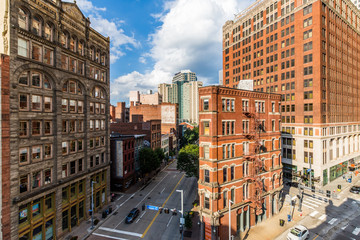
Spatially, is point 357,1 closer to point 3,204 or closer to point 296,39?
point 296,39

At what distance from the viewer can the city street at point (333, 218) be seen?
2788cm

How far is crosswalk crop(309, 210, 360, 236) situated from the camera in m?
29.0

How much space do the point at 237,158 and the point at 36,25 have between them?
3375 cm

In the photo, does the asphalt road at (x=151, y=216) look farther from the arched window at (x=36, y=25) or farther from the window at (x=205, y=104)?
the arched window at (x=36, y=25)

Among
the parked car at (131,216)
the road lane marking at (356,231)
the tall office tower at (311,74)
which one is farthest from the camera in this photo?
the tall office tower at (311,74)

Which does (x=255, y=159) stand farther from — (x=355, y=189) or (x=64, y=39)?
(x=355, y=189)

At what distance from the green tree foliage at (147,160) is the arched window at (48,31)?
33.0 m

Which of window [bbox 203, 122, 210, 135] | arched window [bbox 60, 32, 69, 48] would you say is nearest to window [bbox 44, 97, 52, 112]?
arched window [bbox 60, 32, 69, 48]

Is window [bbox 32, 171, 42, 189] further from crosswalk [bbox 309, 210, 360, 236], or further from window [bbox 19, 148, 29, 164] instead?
crosswalk [bbox 309, 210, 360, 236]

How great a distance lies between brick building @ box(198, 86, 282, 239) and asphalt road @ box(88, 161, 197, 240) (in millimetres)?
7875

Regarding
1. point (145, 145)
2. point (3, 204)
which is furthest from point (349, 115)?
point (3, 204)

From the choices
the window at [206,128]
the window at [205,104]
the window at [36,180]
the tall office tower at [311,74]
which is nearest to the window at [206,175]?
the window at [206,128]

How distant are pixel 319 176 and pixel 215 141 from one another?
38.5 meters

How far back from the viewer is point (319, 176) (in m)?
45.9
